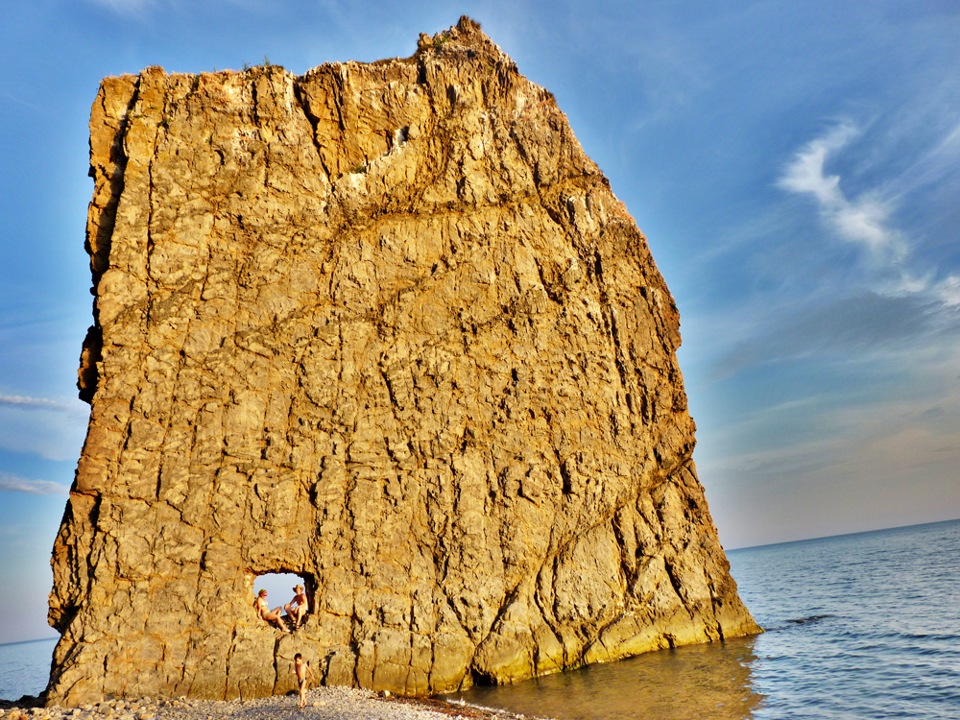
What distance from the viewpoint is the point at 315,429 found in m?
20.2

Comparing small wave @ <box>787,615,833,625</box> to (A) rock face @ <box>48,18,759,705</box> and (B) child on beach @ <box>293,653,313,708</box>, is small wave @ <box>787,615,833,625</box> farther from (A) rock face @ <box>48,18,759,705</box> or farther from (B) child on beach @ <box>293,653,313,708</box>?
(B) child on beach @ <box>293,653,313,708</box>

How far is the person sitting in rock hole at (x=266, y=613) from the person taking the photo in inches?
721

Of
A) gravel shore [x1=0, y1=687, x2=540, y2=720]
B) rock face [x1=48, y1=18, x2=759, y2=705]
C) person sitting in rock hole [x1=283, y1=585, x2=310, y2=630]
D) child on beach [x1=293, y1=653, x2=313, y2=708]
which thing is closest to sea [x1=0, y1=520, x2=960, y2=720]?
rock face [x1=48, y1=18, x2=759, y2=705]

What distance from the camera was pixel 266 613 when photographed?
60.6ft

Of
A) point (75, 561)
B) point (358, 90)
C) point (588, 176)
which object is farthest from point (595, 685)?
point (358, 90)

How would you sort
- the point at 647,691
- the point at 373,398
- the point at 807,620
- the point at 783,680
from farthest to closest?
the point at 807,620
the point at 373,398
the point at 783,680
the point at 647,691

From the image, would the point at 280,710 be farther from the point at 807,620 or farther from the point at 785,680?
the point at 807,620

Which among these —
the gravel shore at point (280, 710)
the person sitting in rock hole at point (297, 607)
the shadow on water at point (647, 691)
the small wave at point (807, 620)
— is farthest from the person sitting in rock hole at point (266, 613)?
the small wave at point (807, 620)

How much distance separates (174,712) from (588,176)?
2203cm

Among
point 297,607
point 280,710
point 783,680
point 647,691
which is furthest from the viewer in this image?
point 297,607

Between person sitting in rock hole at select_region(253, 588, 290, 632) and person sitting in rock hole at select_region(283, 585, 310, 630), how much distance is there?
1.00 ft

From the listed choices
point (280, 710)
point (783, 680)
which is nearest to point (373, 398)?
point (280, 710)

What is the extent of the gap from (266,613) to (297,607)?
0.89 metres

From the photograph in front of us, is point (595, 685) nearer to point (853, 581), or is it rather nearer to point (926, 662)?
point (926, 662)
